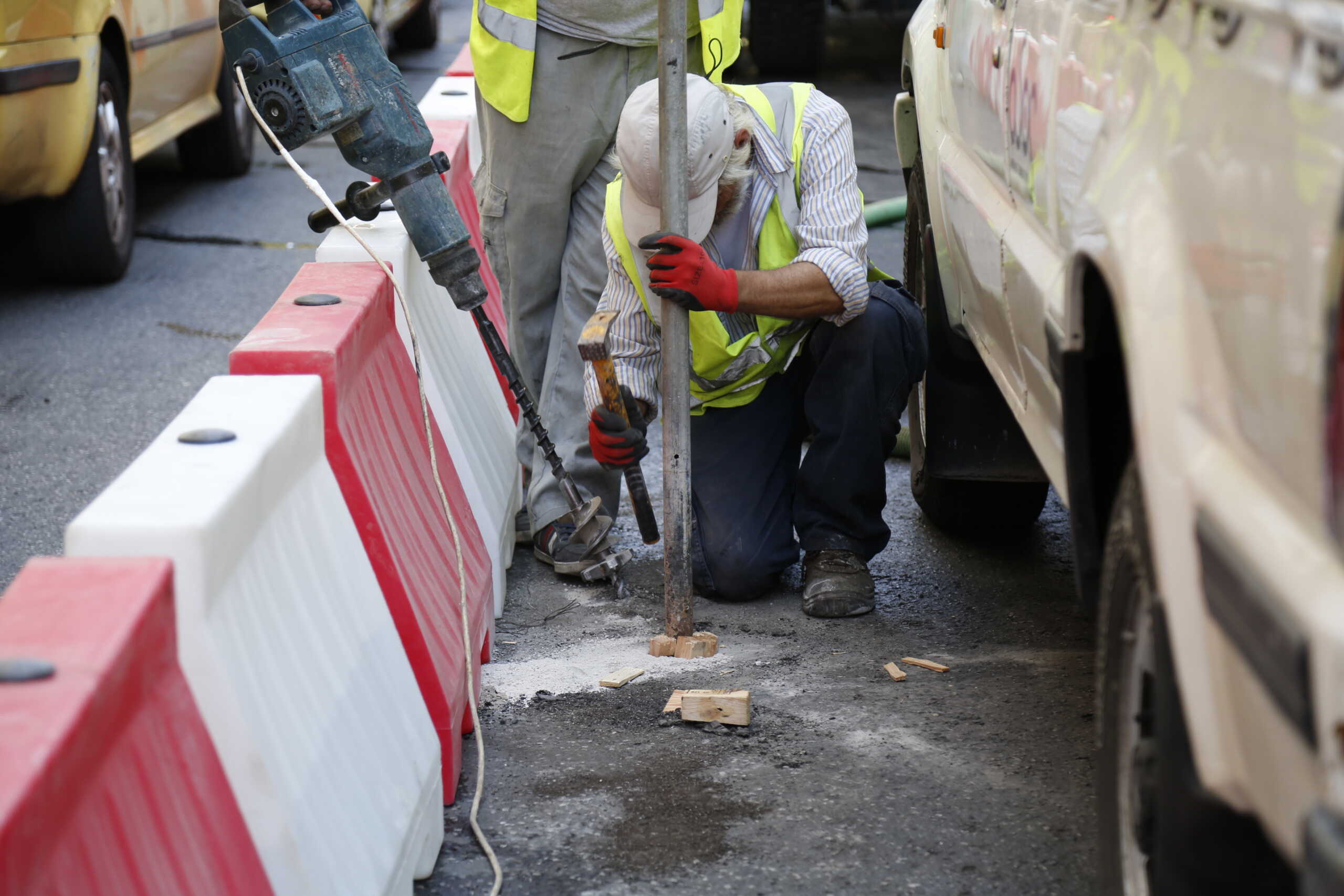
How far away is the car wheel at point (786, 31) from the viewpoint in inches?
416

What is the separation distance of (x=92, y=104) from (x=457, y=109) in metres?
1.53

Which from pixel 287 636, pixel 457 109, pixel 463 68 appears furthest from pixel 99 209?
pixel 287 636

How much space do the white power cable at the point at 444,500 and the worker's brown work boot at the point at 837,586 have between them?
0.92 m

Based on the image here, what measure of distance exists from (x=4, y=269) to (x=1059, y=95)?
5356mm

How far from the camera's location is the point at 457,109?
4977 millimetres

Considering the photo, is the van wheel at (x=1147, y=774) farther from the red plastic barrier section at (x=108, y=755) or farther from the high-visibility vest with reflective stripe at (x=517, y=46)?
the high-visibility vest with reflective stripe at (x=517, y=46)

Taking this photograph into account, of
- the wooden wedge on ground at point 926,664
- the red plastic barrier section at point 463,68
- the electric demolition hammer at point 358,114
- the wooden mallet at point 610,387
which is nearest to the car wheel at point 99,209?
the red plastic barrier section at point 463,68

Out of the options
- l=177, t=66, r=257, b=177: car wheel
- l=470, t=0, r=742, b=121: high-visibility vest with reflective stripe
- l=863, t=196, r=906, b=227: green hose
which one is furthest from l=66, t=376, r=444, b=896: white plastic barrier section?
l=177, t=66, r=257, b=177: car wheel

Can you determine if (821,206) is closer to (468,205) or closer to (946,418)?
(946,418)

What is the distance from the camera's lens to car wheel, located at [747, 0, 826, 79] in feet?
34.6

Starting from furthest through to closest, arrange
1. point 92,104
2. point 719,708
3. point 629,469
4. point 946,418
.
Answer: point 92,104, point 946,418, point 629,469, point 719,708

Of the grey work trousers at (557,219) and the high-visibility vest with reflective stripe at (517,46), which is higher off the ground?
the high-visibility vest with reflective stripe at (517,46)

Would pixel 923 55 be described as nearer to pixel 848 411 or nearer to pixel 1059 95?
pixel 848 411

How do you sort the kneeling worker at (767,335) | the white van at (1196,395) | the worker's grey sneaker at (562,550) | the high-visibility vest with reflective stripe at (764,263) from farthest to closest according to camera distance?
the worker's grey sneaker at (562,550) → the high-visibility vest with reflective stripe at (764,263) → the kneeling worker at (767,335) → the white van at (1196,395)
